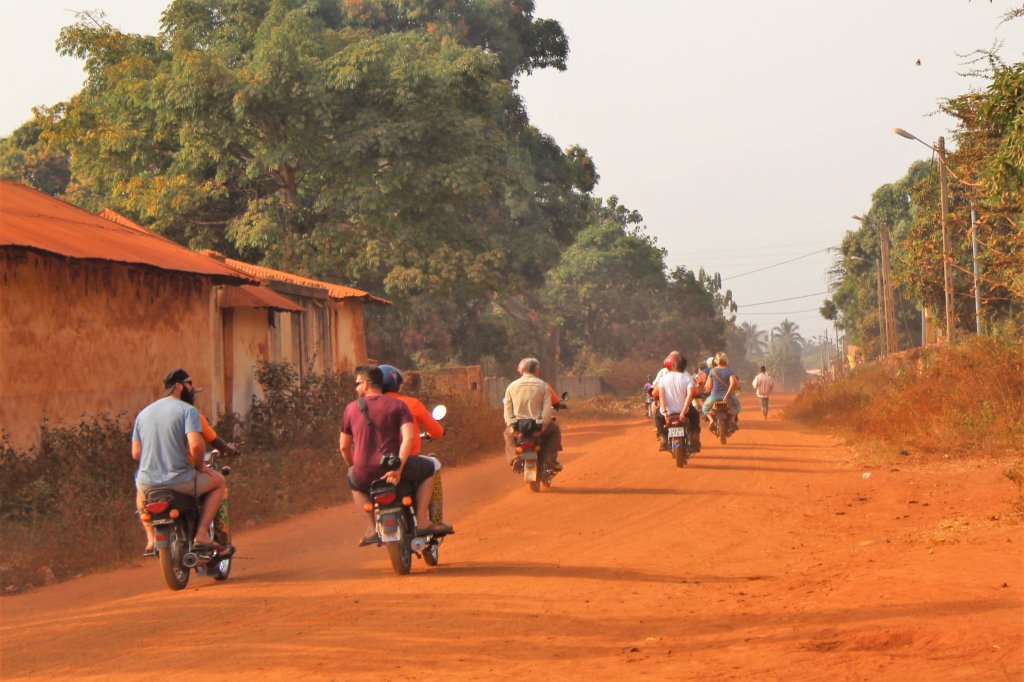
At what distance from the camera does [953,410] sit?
18.9 m

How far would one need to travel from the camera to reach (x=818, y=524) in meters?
12.1

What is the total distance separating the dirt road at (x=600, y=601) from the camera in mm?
6605

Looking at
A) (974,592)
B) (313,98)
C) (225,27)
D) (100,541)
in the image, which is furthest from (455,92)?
(974,592)

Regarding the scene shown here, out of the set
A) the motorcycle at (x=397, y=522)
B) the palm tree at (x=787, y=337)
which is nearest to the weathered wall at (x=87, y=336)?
the motorcycle at (x=397, y=522)

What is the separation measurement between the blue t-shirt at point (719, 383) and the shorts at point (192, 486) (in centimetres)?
1363

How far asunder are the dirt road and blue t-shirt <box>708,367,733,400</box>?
300 inches

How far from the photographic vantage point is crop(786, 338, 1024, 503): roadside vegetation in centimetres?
1778

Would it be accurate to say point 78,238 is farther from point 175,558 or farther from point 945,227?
point 945,227

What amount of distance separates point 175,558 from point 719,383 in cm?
1416

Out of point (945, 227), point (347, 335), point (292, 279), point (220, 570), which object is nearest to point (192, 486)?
point (220, 570)

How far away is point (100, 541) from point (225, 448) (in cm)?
261

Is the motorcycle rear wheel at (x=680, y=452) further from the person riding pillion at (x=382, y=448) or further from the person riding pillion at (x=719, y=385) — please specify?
the person riding pillion at (x=382, y=448)

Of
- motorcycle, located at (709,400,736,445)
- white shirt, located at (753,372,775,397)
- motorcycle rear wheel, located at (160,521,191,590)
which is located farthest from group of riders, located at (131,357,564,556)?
white shirt, located at (753,372,775,397)

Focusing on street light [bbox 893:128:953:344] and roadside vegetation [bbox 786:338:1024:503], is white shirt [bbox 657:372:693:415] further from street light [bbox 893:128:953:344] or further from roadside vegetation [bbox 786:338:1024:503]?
street light [bbox 893:128:953:344]
